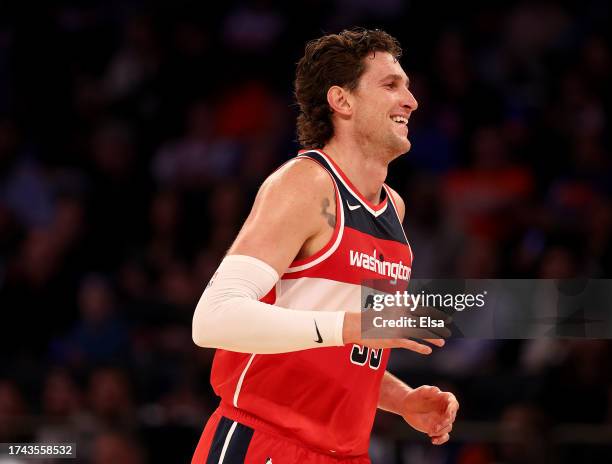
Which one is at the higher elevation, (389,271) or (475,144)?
(475,144)

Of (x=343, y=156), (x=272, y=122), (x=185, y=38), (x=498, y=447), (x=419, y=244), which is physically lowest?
(x=498, y=447)

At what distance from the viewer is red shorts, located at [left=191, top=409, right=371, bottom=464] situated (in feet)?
12.8

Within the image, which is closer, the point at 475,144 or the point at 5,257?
the point at 475,144

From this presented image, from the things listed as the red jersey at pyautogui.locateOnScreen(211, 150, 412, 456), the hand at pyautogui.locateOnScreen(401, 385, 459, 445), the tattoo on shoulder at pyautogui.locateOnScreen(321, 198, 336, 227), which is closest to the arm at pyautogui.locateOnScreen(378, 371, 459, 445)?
the hand at pyautogui.locateOnScreen(401, 385, 459, 445)

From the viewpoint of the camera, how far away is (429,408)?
430 cm

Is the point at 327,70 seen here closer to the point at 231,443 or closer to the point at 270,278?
the point at 270,278

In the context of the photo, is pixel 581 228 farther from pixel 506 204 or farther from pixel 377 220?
pixel 377 220

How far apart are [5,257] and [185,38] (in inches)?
120

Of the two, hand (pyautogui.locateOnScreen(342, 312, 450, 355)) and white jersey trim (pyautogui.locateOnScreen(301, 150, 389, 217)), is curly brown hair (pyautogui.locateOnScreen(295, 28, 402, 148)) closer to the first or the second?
white jersey trim (pyautogui.locateOnScreen(301, 150, 389, 217))

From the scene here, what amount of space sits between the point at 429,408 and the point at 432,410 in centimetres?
2

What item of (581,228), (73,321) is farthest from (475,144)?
(73,321)

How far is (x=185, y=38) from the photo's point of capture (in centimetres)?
1140
